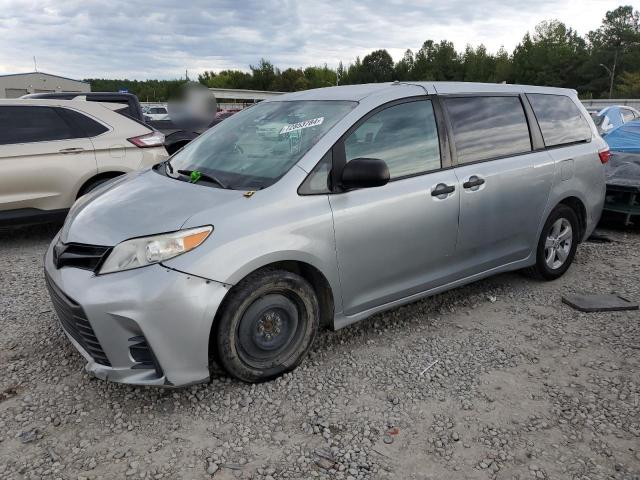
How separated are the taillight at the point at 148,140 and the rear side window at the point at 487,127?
392 centimetres

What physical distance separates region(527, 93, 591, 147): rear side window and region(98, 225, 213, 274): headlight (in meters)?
3.23

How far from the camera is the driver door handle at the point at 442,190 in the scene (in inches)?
139

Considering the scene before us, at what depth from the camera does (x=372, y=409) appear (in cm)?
283

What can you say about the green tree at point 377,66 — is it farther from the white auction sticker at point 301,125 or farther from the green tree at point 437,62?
the white auction sticker at point 301,125

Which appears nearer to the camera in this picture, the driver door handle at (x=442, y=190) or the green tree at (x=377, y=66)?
the driver door handle at (x=442, y=190)

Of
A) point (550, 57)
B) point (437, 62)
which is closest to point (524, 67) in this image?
point (550, 57)

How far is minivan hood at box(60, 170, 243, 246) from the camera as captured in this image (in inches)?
109

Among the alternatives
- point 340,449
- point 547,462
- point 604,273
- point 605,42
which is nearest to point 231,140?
point 340,449

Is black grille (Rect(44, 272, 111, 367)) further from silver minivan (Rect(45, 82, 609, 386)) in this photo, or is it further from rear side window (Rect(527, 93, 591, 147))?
rear side window (Rect(527, 93, 591, 147))

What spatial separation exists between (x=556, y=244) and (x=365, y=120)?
2474 millimetres

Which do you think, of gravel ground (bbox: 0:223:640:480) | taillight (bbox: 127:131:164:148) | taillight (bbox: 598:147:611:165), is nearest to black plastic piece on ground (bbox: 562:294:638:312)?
gravel ground (bbox: 0:223:640:480)

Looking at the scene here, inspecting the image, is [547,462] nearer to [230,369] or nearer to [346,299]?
[346,299]

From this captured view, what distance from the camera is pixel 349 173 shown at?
3043mm

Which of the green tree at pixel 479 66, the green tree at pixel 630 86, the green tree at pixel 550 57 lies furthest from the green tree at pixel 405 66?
the green tree at pixel 630 86
